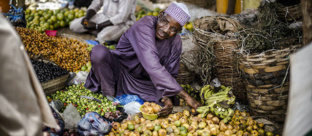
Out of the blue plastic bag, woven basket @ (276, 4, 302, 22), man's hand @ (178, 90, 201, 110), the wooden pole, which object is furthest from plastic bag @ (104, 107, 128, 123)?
woven basket @ (276, 4, 302, 22)

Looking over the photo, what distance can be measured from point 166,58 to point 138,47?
489 millimetres

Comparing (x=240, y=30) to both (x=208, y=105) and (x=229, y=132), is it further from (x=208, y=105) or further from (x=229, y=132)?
(x=229, y=132)

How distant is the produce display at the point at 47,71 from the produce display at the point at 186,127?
4.22 feet

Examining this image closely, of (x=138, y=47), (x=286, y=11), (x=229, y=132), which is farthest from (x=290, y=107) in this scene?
(x=286, y=11)

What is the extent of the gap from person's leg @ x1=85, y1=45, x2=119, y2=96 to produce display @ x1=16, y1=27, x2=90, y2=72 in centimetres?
95

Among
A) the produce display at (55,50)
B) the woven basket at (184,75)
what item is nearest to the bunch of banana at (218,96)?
the woven basket at (184,75)

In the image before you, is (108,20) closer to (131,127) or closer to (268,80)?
(131,127)

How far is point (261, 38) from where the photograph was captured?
291 cm

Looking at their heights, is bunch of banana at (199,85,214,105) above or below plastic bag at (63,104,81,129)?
above

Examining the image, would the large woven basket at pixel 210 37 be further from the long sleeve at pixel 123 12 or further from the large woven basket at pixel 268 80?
the long sleeve at pixel 123 12

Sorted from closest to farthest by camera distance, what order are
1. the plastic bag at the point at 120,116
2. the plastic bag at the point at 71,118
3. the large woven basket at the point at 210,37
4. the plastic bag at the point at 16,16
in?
the plastic bag at the point at 71,118 < the plastic bag at the point at 120,116 < the large woven basket at the point at 210,37 < the plastic bag at the point at 16,16

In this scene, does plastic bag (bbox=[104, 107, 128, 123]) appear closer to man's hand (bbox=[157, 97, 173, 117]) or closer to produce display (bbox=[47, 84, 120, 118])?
produce display (bbox=[47, 84, 120, 118])

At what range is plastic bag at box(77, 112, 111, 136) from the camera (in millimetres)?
2373

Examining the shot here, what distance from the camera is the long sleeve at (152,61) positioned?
263cm
